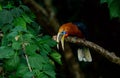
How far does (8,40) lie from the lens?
2.54 m

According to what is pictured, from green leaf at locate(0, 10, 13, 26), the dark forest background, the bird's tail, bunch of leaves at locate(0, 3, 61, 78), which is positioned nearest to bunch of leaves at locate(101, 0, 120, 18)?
the bird's tail

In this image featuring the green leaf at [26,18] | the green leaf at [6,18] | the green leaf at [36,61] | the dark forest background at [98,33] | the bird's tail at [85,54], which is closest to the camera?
the green leaf at [36,61]

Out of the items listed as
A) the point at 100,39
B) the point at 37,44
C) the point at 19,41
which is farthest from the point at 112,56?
the point at 100,39

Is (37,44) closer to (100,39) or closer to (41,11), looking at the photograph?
(41,11)

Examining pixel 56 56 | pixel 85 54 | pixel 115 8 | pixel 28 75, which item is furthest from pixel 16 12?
pixel 85 54

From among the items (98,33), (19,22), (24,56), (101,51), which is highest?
(19,22)

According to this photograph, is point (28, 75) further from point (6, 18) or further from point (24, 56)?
point (6, 18)

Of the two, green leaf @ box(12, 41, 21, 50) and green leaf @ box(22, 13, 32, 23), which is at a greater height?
green leaf @ box(22, 13, 32, 23)

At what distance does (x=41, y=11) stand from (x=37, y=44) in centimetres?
154

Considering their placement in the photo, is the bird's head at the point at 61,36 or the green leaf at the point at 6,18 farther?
the bird's head at the point at 61,36

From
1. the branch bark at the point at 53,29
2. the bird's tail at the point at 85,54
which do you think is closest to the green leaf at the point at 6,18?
the bird's tail at the point at 85,54

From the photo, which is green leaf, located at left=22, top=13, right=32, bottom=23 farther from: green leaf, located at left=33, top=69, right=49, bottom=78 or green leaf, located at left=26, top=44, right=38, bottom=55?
green leaf, located at left=33, top=69, right=49, bottom=78

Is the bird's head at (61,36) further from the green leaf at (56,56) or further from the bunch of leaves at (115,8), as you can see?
the bunch of leaves at (115,8)

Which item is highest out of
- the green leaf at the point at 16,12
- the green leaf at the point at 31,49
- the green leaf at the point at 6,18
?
the green leaf at the point at 16,12
